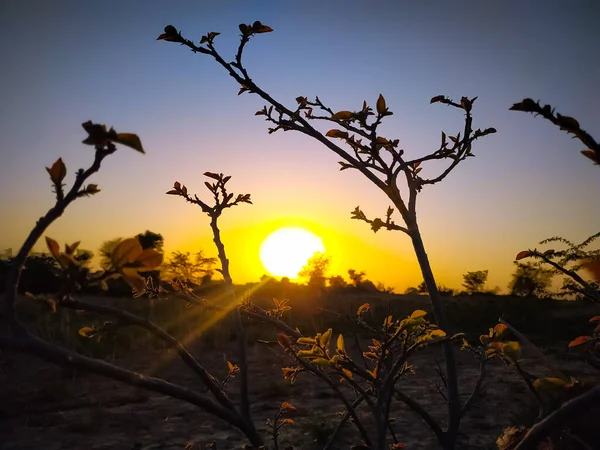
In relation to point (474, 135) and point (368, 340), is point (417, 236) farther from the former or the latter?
point (368, 340)

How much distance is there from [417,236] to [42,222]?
1.48 metres

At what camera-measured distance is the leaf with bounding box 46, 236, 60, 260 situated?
86 cm

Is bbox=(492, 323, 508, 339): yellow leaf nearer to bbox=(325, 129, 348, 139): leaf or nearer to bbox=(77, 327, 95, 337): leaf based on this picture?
bbox=(325, 129, 348, 139): leaf

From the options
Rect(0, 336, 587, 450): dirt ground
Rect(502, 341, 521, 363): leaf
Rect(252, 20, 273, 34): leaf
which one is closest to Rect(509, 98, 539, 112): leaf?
Rect(502, 341, 521, 363): leaf

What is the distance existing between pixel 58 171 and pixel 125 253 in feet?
0.67

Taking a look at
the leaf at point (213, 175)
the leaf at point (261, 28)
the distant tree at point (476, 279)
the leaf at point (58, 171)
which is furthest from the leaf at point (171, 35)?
the distant tree at point (476, 279)

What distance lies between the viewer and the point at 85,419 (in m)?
5.47

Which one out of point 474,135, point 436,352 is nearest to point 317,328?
point 436,352

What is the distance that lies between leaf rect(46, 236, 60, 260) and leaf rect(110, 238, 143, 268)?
0.10 metres

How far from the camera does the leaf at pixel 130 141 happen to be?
30.1 inches

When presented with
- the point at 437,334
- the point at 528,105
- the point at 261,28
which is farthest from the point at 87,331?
the point at 261,28

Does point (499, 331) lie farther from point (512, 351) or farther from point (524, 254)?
point (512, 351)

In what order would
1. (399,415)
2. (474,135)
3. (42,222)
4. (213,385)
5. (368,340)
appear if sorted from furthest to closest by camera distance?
(368,340)
(399,415)
(474,135)
(213,385)
(42,222)

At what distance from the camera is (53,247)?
88 centimetres
